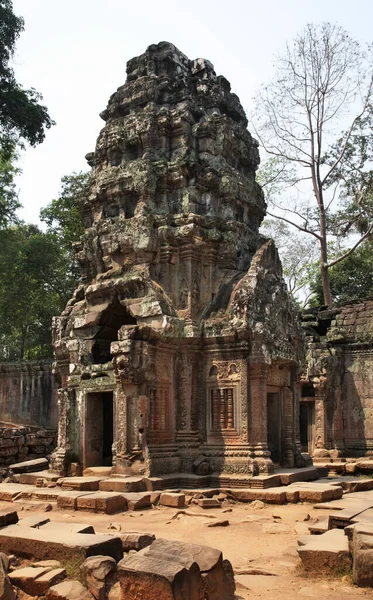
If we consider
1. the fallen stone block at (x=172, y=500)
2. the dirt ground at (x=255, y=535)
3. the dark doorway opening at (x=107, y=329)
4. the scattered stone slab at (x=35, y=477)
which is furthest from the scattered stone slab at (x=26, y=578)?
the dark doorway opening at (x=107, y=329)

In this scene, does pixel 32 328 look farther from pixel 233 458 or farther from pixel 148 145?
pixel 233 458

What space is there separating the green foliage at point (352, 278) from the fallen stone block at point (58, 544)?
954 inches

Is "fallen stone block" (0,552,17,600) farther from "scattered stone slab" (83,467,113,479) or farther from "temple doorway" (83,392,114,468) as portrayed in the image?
"temple doorway" (83,392,114,468)

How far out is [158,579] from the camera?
13.8ft

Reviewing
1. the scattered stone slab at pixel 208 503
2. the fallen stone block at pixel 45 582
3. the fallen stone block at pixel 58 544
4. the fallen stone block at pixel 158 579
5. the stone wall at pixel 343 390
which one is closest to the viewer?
the fallen stone block at pixel 158 579

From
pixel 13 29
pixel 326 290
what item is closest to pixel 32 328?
pixel 326 290

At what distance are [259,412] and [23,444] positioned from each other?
8046 mm

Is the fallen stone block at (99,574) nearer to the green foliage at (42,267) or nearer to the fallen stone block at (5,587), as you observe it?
the fallen stone block at (5,587)

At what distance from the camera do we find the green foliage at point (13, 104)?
13.4 meters

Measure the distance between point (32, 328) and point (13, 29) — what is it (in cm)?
1626

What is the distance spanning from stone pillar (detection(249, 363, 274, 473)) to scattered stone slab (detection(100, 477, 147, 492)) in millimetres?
2027

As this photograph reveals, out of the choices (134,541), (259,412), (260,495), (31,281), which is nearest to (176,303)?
(259,412)

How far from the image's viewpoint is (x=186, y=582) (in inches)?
167

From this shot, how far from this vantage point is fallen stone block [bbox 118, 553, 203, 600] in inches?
164
